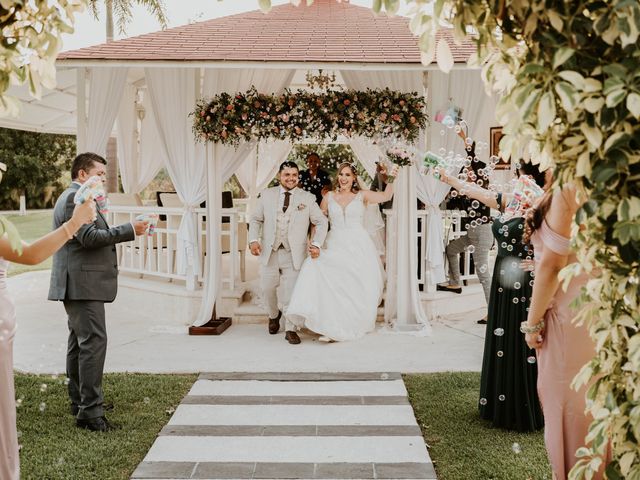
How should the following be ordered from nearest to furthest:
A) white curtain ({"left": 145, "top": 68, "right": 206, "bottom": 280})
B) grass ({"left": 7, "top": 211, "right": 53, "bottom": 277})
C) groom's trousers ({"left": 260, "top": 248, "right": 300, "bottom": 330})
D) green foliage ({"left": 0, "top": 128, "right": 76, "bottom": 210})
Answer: groom's trousers ({"left": 260, "top": 248, "right": 300, "bottom": 330}) → white curtain ({"left": 145, "top": 68, "right": 206, "bottom": 280}) → grass ({"left": 7, "top": 211, "right": 53, "bottom": 277}) → green foliage ({"left": 0, "top": 128, "right": 76, "bottom": 210})

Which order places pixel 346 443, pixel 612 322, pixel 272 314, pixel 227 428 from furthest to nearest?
1. pixel 272 314
2. pixel 227 428
3. pixel 346 443
4. pixel 612 322

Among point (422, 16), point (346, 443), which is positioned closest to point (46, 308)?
point (346, 443)

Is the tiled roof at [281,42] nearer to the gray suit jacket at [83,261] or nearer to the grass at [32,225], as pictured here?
the gray suit jacket at [83,261]

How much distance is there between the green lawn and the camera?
4.35 metres

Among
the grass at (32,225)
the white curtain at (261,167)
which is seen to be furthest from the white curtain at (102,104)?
the grass at (32,225)

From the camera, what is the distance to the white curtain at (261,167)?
15219 millimetres

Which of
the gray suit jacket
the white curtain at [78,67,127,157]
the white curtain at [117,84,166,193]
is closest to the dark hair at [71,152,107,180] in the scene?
the gray suit jacket

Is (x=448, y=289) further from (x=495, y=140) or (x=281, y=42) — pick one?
(x=495, y=140)

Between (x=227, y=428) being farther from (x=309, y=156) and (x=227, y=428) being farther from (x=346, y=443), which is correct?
(x=309, y=156)

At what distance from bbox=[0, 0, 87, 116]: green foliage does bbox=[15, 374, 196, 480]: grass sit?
9.26 ft

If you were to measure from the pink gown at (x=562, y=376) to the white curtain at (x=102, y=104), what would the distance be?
23.7ft

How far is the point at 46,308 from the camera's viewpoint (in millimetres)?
10164

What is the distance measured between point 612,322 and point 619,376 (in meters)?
0.20

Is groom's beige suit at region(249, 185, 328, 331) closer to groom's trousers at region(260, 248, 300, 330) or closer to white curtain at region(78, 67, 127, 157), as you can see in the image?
groom's trousers at region(260, 248, 300, 330)
